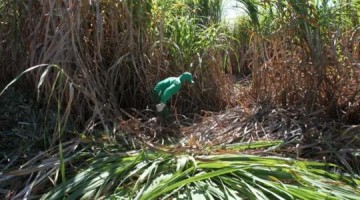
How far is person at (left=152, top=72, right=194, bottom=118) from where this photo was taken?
2.73 m

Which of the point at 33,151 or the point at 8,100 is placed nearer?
the point at 33,151

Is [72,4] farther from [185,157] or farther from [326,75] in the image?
[326,75]

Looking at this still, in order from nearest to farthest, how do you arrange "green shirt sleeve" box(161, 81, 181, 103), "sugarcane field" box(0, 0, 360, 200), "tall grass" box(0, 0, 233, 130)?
1. "sugarcane field" box(0, 0, 360, 200)
2. "tall grass" box(0, 0, 233, 130)
3. "green shirt sleeve" box(161, 81, 181, 103)

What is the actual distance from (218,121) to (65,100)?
0.83 m

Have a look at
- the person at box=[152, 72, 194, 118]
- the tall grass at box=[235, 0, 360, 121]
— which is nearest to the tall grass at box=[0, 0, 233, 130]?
the person at box=[152, 72, 194, 118]

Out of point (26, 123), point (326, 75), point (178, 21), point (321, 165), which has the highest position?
point (178, 21)

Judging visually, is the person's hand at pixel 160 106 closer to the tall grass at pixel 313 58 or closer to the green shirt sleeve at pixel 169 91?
the green shirt sleeve at pixel 169 91

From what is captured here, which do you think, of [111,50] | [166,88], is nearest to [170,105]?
[166,88]

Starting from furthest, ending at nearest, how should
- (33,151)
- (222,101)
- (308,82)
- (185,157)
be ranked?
(222,101) → (308,82) → (33,151) → (185,157)

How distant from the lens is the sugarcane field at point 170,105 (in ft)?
6.45

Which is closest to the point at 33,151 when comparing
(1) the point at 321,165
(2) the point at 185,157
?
(2) the point at 185,157

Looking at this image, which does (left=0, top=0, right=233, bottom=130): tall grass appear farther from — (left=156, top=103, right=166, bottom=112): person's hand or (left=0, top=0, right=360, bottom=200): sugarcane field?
(left=156, top=103, right=166, bottom=112): person's hand

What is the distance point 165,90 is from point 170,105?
1.18ft

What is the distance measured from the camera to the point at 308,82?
2.72 m
